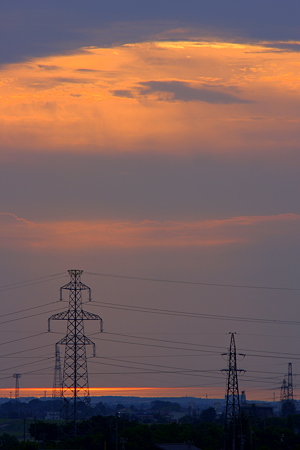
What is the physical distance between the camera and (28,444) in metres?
135

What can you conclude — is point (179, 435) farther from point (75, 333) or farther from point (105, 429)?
point (75, 333)

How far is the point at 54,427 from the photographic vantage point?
18838 centimetres

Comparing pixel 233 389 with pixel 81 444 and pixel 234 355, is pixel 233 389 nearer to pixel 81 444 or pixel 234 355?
pixel 234 355

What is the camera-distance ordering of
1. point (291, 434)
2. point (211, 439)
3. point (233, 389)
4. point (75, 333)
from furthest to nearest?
point (291, 434), point (211, 439), point (75, 333), point (233, 389)

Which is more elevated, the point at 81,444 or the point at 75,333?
the point at 75,333

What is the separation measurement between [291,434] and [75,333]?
258 ft

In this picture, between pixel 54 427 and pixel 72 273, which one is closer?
pixel 72 273

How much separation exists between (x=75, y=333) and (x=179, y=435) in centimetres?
5852

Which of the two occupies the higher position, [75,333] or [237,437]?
[75,333]

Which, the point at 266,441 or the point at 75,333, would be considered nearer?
the point at 75,333

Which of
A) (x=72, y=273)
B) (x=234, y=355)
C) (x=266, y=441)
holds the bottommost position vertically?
(x=266, y=441)

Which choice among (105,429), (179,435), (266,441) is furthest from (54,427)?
(266,441)

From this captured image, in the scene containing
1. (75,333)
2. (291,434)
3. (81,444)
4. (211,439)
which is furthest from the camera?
(291,434)

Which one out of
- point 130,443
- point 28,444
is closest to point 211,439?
point 130,443
